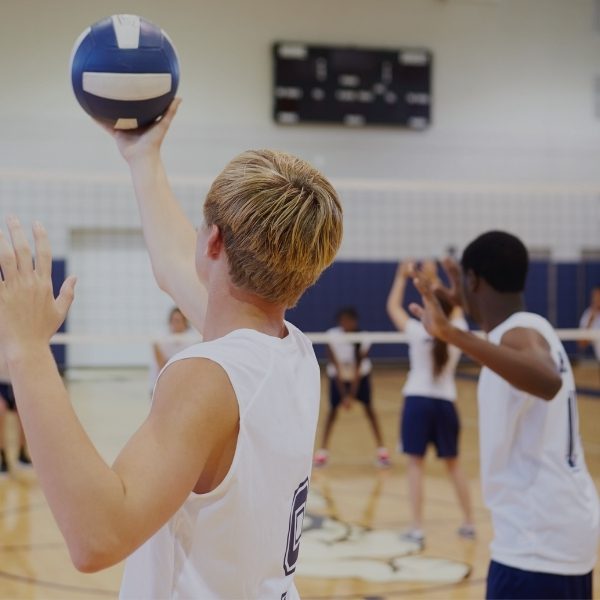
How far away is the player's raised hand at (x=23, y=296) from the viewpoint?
3.92 ft

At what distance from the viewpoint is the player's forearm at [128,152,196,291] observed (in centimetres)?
201

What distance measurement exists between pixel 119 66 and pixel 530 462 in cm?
155

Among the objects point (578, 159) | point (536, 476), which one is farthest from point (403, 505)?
point (578, 159)

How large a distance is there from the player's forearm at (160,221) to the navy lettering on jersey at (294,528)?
25.0 inches

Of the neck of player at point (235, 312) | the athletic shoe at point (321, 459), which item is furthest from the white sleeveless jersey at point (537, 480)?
the athletic shoe at point (321, 459)

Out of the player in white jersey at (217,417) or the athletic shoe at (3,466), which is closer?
the player in white jersey at (217,417)

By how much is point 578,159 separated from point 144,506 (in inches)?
644

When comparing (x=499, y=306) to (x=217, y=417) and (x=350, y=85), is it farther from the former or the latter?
(x=350, y=85)

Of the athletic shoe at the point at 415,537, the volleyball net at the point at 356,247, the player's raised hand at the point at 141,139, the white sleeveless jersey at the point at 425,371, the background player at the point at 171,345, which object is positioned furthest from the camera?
the volleyball net at the point at 356,247

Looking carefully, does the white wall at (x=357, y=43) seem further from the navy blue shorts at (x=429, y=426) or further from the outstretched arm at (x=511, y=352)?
the outstretched arm at (x=511, y=352)

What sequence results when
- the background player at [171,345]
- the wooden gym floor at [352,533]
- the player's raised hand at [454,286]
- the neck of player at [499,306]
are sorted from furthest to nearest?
the background player at [171,345], the wooden gym floor at [352,533], the player's raised hand at [454,286], the neck of player at [499,306]

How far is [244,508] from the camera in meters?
1.36

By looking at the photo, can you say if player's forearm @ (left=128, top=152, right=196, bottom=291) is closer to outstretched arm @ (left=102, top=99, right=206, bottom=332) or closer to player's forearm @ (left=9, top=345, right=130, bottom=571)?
outstretched arm @ (left=102, top=99, right=206, bottom=332)

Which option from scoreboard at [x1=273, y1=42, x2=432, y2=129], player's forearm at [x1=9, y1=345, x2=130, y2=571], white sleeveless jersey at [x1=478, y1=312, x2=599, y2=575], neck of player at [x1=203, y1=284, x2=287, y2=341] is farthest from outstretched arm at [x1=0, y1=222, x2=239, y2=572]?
scoreboard at [x1=273, y1=42, x2=432, y2=129]
